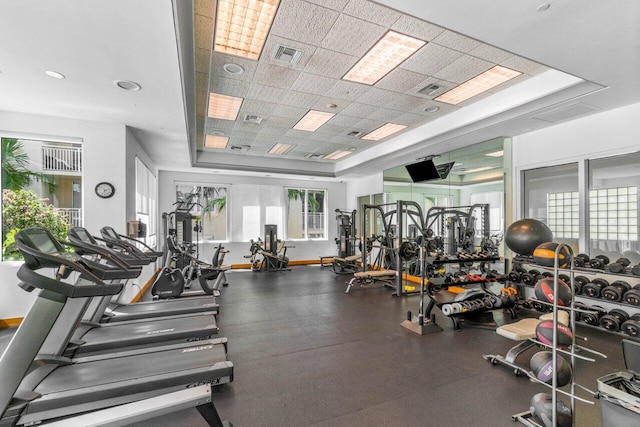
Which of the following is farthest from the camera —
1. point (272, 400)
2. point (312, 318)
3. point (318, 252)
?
point (318, 252)

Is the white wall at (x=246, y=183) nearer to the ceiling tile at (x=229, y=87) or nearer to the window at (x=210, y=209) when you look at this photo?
the window at (x=210, y=209)

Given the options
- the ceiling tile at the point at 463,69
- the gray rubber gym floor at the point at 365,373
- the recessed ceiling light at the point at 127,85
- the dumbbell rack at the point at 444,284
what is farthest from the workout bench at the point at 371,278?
the recessed ceiling light at the point at 127,85

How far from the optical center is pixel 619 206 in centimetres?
392

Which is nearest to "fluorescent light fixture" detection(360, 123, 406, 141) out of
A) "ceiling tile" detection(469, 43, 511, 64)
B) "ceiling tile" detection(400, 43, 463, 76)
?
"ceiling tile" detection(400, 43, 463, 76)

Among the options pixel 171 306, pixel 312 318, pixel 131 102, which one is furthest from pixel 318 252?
pixel 131 102

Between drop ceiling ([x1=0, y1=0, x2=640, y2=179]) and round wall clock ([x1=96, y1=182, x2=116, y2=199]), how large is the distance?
0.93 meters

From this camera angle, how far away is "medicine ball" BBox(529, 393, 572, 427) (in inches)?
74.7

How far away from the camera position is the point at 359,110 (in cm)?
488

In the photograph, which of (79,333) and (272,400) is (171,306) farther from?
(272,400)

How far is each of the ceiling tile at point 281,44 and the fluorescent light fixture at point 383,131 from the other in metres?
2.70

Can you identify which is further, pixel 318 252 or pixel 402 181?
pixel 318 252

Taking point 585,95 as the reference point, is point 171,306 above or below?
below

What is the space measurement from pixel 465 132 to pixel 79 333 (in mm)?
5890

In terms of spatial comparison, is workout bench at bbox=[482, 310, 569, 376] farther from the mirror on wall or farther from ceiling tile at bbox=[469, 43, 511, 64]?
the mirror on wall
